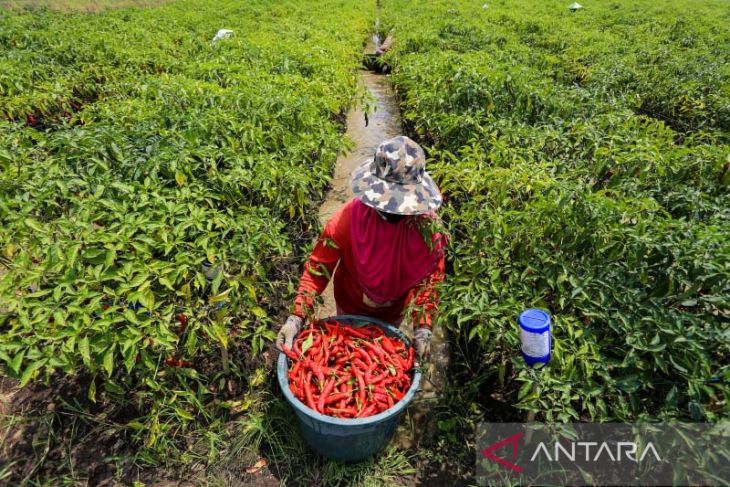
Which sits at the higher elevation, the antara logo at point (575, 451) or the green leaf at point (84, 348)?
the green leaf at point (84, 348)

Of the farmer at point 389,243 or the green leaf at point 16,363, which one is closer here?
the green leaf at point 16,363

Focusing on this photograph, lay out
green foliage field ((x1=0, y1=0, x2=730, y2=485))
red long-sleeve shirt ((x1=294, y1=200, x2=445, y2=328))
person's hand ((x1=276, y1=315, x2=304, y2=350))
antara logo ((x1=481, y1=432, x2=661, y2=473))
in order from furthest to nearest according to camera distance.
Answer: red long-sleeve shirt ((x1=294, y1=200, x2=445, y2=328)) → person's hand ((x1=276, y1=315, x2=304, y2=350)) → antara logo ((x1=481, y1=432, x2=661, y2=473)) → green foliage field ((x1=0, y1=0, x2=730, y2=485))

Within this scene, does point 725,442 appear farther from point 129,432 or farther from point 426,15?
point 426,15

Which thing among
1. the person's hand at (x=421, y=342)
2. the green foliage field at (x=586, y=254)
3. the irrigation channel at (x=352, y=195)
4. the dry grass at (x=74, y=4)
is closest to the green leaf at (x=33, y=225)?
the irrigation channel at (x=352, y=195)

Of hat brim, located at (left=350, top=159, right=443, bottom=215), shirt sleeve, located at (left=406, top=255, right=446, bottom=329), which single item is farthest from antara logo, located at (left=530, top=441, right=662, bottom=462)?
hat brim, located at (left=350, top=159, right=443, bottom=215)

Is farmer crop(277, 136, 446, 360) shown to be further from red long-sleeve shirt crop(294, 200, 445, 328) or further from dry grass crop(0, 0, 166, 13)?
dry grass crop(0, 0, 166, 13)

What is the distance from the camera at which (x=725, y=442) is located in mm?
1619

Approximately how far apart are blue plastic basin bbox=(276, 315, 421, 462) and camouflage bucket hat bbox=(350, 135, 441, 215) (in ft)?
2.71

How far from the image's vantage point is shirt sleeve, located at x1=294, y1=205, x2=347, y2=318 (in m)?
2.54

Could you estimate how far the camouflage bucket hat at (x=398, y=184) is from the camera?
2188mm

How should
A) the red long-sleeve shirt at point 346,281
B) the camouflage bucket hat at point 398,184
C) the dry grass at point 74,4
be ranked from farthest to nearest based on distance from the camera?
the dry grass at point 74,4 → the red long-sleeve shirt at point 346,281 → the camouflage bucket hat at point 398,184

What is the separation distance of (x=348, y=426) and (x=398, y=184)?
1310 millimetres

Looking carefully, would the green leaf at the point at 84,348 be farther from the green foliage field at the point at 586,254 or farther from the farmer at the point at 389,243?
the green foliage field at the point at 586,254

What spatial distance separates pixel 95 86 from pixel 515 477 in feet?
24.6
